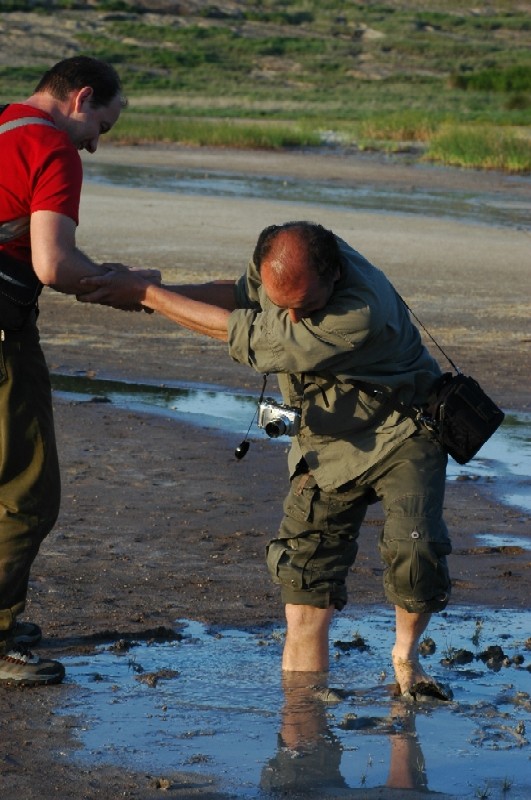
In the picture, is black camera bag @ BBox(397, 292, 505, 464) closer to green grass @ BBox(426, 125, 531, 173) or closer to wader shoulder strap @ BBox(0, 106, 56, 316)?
wader shoulder strap @ BBox(0, 106, 56, 316)

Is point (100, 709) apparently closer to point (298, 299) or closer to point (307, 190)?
point (298, 299)

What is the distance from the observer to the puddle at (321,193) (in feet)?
86.0

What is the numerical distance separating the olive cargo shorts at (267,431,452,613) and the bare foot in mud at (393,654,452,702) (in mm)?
253

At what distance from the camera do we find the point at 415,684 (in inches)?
214

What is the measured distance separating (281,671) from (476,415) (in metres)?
1.19

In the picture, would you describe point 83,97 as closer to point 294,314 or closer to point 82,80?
point 82,80

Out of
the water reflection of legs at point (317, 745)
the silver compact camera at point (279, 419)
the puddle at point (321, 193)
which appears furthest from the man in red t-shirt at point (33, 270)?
the puddle at point (321, 193)

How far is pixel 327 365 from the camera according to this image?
16.8 ft

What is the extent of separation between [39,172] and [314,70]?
78.0 meters

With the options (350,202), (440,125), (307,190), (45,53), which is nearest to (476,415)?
(350,202)

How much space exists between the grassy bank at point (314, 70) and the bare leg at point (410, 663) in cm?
3023

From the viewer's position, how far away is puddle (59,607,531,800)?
479 centimetres

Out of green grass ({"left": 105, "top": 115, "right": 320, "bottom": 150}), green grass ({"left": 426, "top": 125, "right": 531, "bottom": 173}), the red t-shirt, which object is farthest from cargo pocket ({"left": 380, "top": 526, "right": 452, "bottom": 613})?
green grass ({"left": 105, "top": 115, "right": 320, "bottom": 150})

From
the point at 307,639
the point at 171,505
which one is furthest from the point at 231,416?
the point at 307,639
